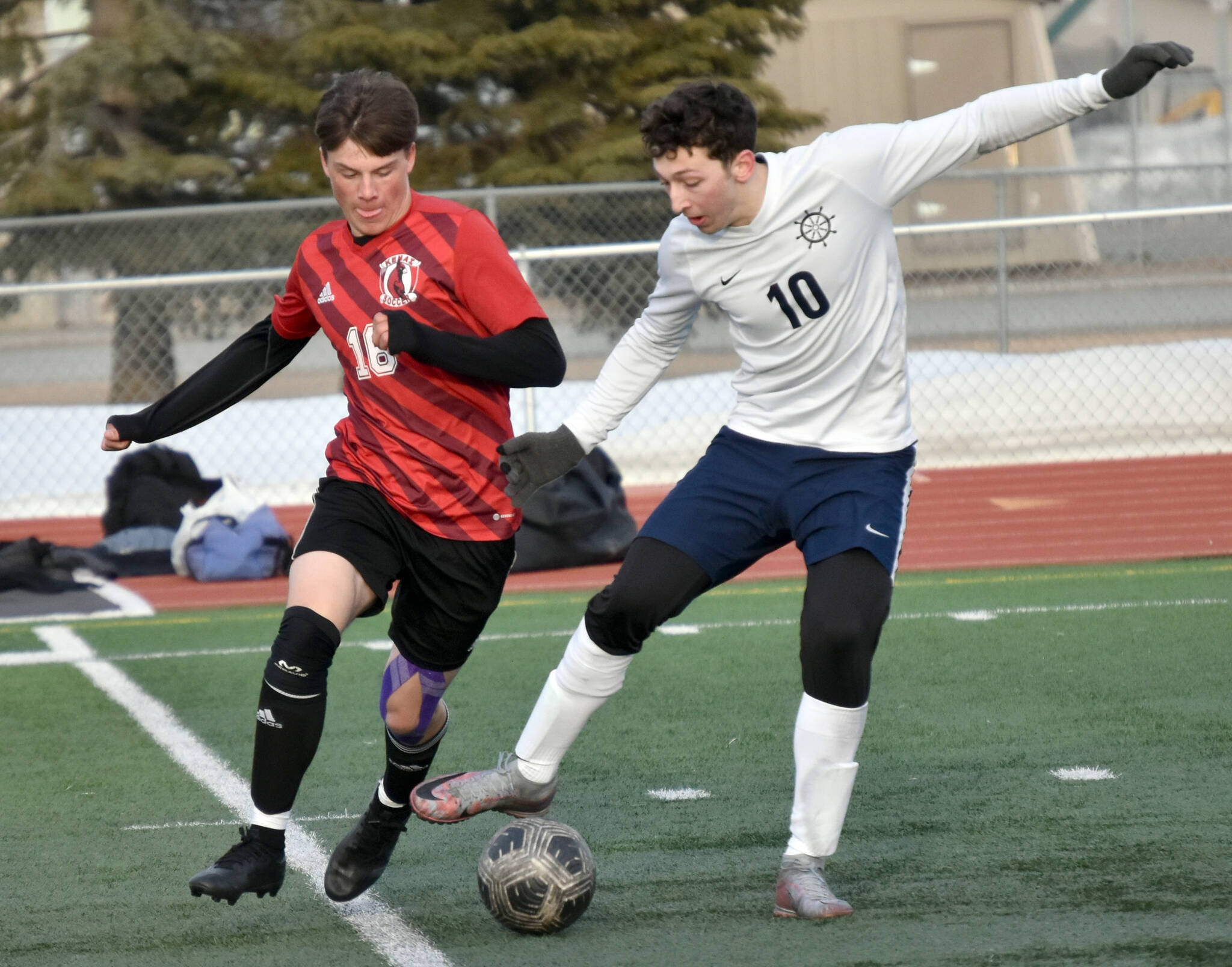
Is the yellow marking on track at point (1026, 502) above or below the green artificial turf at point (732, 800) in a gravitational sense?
below

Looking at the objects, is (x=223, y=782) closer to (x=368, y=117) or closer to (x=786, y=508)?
(x=786, y=508)

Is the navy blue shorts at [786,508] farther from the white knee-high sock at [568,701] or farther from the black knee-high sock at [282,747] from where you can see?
the black knee-high sock at [282,747]

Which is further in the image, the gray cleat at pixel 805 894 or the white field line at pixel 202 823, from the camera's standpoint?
the white field line at pixel 202 823

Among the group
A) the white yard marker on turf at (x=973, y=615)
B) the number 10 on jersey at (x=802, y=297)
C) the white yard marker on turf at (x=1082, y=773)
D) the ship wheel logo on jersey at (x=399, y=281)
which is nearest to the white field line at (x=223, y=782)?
the ship wheel logo on jersey at (x=399, y=281)

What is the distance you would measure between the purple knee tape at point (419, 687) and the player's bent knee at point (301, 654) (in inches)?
15.8

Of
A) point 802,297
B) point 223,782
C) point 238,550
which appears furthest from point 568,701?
point 238,550

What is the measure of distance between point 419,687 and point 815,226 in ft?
5.01

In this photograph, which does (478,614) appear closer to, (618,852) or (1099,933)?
(618,852)

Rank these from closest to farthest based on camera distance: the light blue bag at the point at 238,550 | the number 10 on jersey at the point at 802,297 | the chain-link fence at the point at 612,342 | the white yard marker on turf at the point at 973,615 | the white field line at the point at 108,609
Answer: the number 10 on jersey at the point at 802,297 → the white yard marker on turf at the point at 973,615 → the white field line at the point at 108,609 → the light blue bag at the point at 238,550 → the chain-link fence at the point at 612,342

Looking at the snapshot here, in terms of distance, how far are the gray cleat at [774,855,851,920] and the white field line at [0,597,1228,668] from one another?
3.75m

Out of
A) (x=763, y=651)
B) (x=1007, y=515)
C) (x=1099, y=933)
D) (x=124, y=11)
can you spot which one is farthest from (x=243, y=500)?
(x=124, y=11)

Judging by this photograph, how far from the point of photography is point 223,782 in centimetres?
502

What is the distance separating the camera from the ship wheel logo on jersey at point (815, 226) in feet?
12.4

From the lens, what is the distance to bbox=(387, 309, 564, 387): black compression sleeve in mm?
3453
